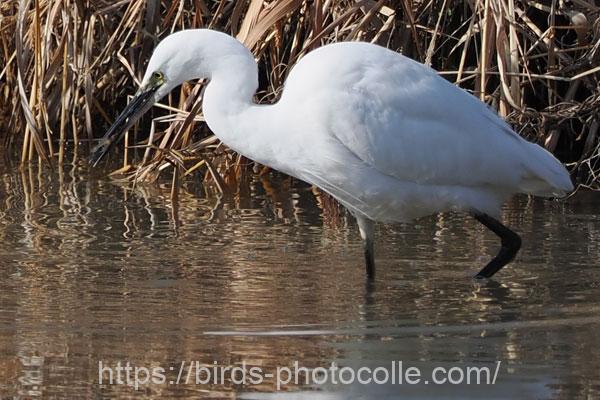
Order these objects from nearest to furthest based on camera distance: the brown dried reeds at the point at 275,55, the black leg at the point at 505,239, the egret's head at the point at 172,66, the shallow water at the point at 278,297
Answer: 1. the shallow water at the point at 278,297
2. the egret's head at the point at 172,66
3. the black leg at the point at 505,239
4. the brown dried reeds at the point at 275,55

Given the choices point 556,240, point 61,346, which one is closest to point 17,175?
point 556,240

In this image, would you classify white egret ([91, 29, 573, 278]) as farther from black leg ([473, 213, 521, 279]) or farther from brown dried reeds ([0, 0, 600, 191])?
brown dried reeds ([0, 0, 600, 191])

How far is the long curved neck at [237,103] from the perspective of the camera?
15.4ft

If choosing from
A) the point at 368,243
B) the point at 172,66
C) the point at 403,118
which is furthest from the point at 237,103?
the point at 368,243

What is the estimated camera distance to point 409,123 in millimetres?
4840

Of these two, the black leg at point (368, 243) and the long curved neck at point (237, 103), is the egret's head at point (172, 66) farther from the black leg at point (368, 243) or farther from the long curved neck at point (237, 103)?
the black leg at point (368, 243)

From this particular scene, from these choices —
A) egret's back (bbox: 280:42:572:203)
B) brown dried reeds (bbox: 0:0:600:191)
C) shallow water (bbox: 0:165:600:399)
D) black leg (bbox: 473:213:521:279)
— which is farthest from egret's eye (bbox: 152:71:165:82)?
brown dried reeds (bbox: 0:0:600:191)

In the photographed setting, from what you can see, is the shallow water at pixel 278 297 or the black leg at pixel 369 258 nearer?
the shallow water at pixel 278 297

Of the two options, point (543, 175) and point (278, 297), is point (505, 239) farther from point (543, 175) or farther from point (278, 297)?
point (278, 297)

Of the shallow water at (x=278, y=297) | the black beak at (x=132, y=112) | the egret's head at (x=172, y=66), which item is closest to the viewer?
the shallow water at (x=278, y=297)

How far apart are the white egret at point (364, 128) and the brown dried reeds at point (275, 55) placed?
1212 mm

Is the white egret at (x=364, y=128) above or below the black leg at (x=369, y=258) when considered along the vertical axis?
above

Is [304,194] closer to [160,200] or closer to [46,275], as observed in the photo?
[160,200]

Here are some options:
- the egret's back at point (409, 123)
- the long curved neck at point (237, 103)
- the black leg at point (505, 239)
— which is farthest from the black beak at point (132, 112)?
the black leg at point (505, 239)
